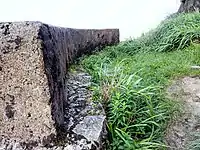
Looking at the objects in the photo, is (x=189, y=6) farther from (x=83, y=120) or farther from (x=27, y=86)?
(x=27, y=86)

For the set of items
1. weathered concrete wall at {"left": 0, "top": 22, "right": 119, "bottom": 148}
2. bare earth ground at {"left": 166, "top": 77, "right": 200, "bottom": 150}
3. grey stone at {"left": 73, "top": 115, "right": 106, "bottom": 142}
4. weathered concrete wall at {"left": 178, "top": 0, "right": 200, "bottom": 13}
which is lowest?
bare earth ground at {"left": 166, "top": 77, "right": 200, "bottom": 150}

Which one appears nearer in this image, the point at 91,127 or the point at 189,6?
the point at 91,127

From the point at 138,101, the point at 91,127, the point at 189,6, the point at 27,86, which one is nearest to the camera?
the point at 27,86

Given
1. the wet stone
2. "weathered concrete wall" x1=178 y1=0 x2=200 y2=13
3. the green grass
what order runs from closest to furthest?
the wet stone, the green grass, "weathered concrete wall" x1=178 y1=0 x2=200 y2=13

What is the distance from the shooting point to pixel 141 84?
123 inches

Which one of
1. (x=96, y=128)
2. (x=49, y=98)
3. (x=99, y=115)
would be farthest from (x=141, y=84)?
(x=49, y=98)

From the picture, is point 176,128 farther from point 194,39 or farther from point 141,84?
point 194,39

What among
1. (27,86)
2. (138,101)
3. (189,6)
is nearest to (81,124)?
(27,86)

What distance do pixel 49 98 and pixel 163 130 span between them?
3.72ft

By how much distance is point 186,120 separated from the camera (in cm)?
287

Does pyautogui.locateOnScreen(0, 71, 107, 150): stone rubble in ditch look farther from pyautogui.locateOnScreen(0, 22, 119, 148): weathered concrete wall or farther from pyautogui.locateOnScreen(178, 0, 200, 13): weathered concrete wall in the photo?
pyautogui.locateOnScreen(178, 0, 200, 13): weathered concrete wall

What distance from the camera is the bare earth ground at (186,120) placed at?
2592mm

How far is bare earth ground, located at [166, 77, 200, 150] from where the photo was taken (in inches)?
102

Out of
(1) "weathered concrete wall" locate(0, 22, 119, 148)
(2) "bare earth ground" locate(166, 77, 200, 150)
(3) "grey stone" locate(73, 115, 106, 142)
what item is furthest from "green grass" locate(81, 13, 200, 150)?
(1) "weathered concrete wall" locate(0, 22, 119, 148)
